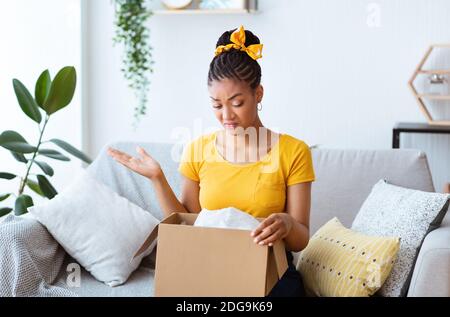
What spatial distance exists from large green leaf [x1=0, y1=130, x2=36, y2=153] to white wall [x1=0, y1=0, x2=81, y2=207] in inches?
31.8

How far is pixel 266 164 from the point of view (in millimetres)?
2072

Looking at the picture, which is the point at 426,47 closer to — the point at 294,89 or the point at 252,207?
the point at 294,89

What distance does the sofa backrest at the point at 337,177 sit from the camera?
2.58 metres

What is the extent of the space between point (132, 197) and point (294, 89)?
1.64m

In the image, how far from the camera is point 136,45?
4117 mm

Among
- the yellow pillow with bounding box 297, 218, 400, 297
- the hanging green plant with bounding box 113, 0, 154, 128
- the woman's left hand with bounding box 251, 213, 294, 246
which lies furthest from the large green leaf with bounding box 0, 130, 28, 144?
the woman's left hand with bounding box 251, 213, 294, 246

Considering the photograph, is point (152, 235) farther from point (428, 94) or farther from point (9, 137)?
point (428, 94)

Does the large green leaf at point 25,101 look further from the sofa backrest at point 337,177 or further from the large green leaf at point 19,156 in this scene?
the sofa backrest at point 337,177

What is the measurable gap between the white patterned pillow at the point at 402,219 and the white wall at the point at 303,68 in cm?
157

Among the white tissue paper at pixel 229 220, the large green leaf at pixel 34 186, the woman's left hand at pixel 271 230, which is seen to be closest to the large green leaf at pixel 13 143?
the large green leaf at pixel 34 186

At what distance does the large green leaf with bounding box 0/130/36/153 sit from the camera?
9.43 ft

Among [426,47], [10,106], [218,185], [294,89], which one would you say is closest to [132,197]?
[218,185]

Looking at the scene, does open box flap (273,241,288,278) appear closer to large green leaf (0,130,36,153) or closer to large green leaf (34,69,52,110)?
large green leaf (0,130,36,153)
